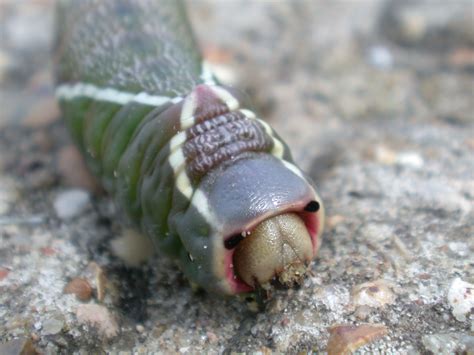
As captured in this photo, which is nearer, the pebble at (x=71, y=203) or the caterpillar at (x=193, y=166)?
the caterpillar at (x=193, y=166)

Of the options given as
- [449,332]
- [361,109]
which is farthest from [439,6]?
[449,332]

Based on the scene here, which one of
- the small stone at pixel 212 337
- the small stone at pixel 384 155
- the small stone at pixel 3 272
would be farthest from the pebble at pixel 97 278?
the small stone at pixel 384 155

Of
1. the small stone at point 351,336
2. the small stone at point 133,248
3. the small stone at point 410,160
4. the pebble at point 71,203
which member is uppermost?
the small stone at point 351,336

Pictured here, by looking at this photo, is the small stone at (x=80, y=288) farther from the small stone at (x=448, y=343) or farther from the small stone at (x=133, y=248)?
the small stone at (x=448, y=343)

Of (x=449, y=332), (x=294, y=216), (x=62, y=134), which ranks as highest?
(x=294, y=216)

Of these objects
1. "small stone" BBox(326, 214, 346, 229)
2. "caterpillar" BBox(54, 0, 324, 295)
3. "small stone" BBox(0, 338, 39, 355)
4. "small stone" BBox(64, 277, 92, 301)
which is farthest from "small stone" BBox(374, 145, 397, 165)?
Answer: "small stone" BBox(0, 338, 39, 355)

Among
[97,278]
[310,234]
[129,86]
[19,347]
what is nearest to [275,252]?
[310,234]

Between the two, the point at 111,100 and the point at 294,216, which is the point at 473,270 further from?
the point at 111,100
